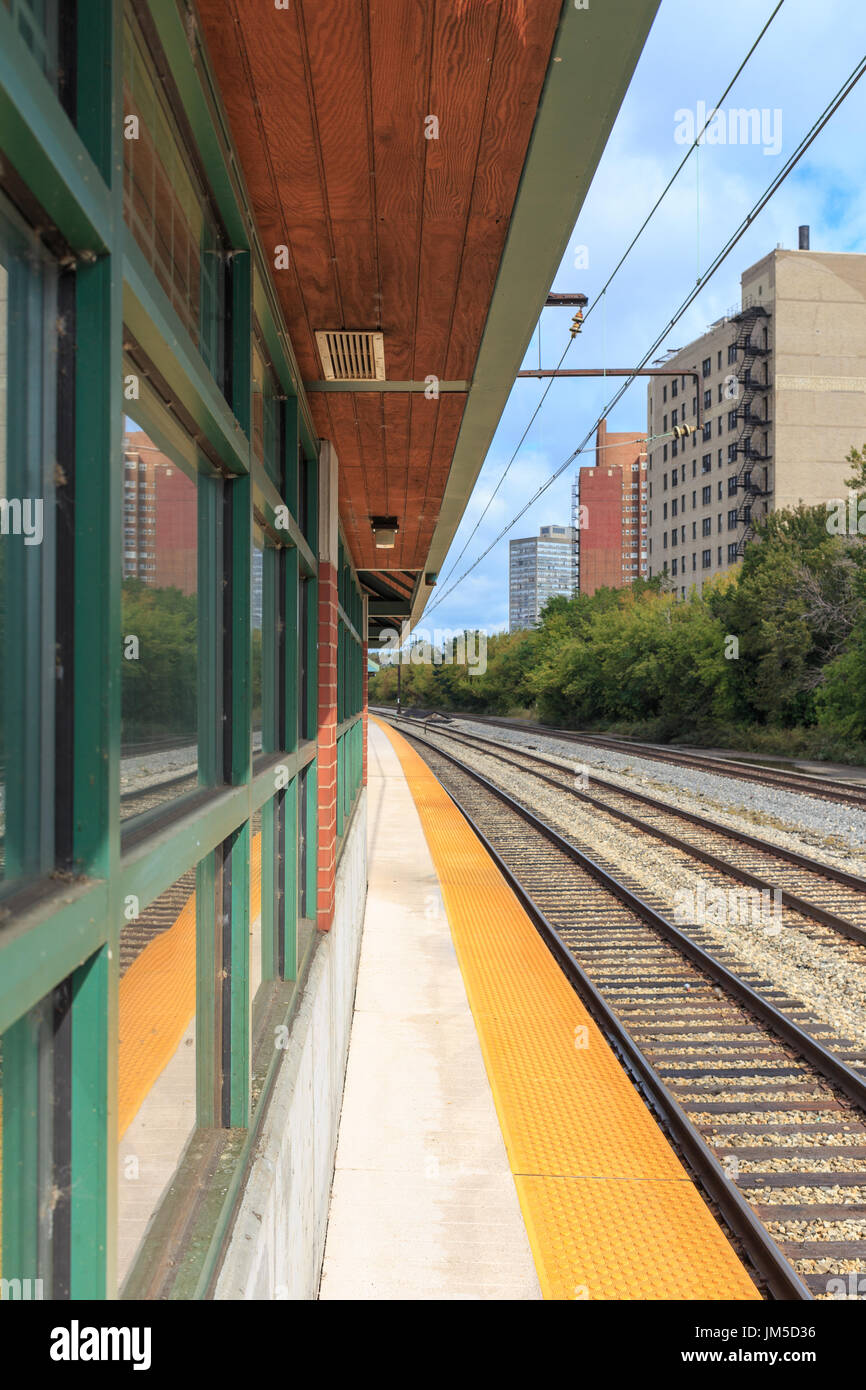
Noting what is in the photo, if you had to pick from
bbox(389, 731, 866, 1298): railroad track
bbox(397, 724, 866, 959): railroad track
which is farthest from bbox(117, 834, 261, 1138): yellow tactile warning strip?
bbox(397, 724, 866, 959): railroad track

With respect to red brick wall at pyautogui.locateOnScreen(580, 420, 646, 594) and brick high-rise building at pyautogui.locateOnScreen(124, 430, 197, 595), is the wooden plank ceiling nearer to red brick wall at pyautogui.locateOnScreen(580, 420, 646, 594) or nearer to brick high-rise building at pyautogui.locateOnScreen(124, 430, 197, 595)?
brick high-rise building at pyautogui.locateOnScreen(124, 430, 197, 595)

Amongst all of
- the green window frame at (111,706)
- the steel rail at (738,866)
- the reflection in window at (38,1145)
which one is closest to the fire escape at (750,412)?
the steel rail at (738,866)

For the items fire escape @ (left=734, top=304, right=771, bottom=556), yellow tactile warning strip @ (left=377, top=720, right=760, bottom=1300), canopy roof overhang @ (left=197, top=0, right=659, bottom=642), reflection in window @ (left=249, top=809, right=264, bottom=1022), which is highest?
fire escape @ (left=734, top=304, right=771, bottom=556)

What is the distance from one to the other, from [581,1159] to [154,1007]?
3489 mm

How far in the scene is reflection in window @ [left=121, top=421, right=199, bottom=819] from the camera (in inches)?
58.9

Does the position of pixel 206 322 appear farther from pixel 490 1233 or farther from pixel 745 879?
pixel 745 879

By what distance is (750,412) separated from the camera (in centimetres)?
6056

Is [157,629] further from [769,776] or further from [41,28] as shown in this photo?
[769,776]

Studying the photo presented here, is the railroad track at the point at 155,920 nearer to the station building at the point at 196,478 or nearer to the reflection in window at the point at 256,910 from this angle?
the station building at the point at 196,478

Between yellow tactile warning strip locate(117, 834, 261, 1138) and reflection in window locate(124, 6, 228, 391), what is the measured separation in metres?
1.31

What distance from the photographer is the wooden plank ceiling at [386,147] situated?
195 cm

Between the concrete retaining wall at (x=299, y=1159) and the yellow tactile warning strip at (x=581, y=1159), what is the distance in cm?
95

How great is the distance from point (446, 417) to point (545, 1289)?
4.16 m

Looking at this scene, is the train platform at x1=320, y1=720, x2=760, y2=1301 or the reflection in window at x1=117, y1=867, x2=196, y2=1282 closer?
the reflection in window at x1=117, y1=867, x2=196, y2=1282
